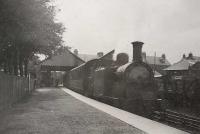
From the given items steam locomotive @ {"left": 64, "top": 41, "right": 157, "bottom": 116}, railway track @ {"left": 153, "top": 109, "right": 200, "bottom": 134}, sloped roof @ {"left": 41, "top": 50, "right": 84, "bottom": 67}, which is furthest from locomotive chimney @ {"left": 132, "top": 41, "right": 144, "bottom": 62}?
sloped roof @ {"left": 41, "top": 50, "right": 84, "bottom": 67}

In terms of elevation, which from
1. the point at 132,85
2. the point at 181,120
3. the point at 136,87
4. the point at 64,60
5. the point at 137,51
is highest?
the point at 64,60

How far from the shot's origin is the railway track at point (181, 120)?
12.7 metres

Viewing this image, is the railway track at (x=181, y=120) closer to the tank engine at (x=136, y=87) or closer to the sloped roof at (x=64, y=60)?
the tank engine at (x=136, y=87)

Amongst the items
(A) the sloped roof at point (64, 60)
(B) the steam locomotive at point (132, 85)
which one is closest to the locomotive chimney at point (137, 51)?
(B) the steam locomotive at point (132, 85)

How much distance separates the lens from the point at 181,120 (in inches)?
546

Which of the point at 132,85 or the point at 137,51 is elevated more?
the point at 137,51

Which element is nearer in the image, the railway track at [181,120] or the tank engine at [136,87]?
the railway track at [181,120]

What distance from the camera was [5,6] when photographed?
13914mm

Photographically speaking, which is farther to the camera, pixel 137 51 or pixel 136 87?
pixel 137 51


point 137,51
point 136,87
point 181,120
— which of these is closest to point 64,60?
point 137,51

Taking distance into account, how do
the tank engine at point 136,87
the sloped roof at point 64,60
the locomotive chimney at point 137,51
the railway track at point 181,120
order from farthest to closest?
1. the sloped roof at point 64,60
2. the locomotive chimney at point 137,51
3. the tank engine at point 136,87
4. the railway track at point 181,120

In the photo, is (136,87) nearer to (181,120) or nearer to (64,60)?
(181,120)

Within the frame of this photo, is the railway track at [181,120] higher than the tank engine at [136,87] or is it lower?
lower

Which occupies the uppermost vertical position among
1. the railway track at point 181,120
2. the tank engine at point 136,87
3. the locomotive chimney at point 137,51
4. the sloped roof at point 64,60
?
the sloped roof at point 64,60
